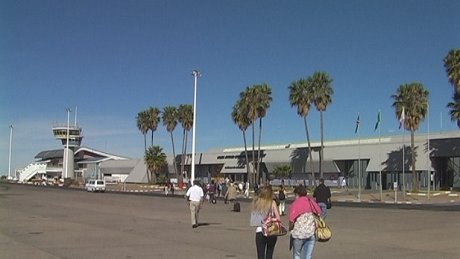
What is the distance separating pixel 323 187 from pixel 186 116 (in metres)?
73.6

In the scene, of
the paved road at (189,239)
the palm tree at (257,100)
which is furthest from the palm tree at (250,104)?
the paved road at (189,239)

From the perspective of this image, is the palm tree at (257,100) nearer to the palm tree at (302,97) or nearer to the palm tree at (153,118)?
the palm tree at (302,97)

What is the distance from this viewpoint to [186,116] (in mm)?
90750

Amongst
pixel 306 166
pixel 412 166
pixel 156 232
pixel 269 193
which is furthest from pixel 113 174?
pixel 269 193

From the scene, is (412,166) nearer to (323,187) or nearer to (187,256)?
(323,187)

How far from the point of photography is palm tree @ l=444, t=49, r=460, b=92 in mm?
53438

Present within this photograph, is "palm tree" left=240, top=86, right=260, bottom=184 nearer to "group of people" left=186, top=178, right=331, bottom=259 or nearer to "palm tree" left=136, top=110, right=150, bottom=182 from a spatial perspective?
"palm tree" left=136, top=110, right=150, bottom=182

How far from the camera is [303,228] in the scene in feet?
29.2

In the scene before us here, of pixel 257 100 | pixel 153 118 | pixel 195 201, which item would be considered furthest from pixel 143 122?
pixel 195 201

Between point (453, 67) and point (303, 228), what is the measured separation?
49376 millimetres

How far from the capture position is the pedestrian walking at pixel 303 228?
8.91 m

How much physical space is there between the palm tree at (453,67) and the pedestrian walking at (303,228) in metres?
48.7

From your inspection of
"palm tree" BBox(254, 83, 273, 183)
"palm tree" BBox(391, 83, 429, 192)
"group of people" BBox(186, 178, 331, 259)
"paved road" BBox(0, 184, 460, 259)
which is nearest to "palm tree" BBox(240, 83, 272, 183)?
"palm tree" BBox(254, 83, 273, 183)

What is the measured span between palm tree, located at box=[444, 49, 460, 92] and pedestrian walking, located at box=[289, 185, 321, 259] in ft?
160
